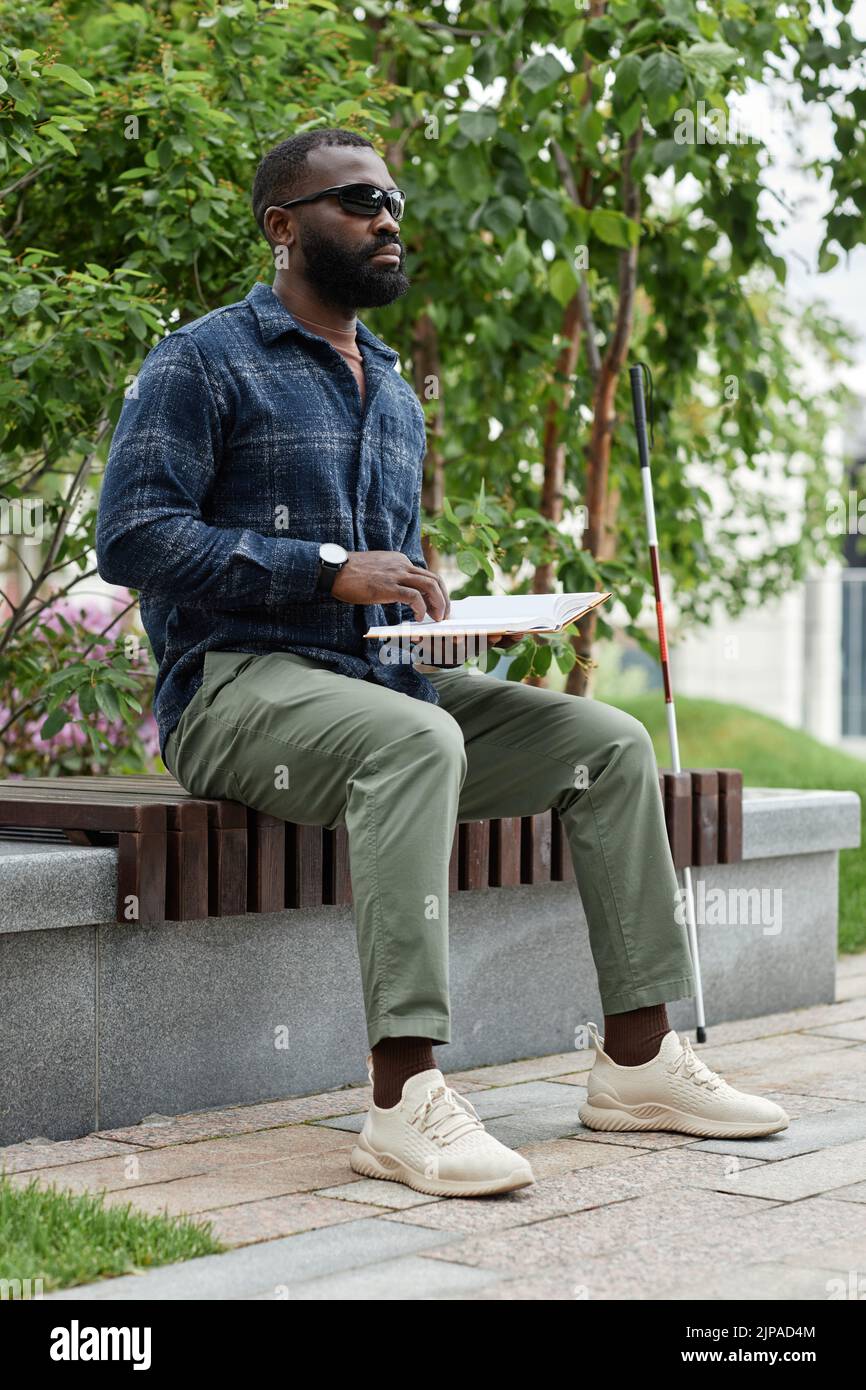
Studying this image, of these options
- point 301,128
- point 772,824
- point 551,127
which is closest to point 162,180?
point 301,128

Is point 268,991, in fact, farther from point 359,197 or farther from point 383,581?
point 359,197

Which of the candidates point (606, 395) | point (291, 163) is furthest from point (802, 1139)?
point (606, 395)

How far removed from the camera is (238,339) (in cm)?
397

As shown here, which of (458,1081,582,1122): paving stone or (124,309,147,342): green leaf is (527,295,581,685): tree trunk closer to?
(124,309,147,342): green leaf

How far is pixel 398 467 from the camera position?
164 inches

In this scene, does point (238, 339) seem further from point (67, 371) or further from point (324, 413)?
point (67, 371)

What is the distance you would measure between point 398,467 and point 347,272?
43 centimetres

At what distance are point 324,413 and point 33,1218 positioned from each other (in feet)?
5.89

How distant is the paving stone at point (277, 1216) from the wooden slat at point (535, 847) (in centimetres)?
150

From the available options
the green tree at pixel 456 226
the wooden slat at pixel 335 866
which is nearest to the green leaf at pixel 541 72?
the green tree at pixel 456 226

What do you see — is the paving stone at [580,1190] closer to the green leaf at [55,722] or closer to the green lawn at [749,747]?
the green leaf at [55,722]

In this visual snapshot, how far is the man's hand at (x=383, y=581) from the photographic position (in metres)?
3.75

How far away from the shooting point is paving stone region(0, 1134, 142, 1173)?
3570 millimetres
